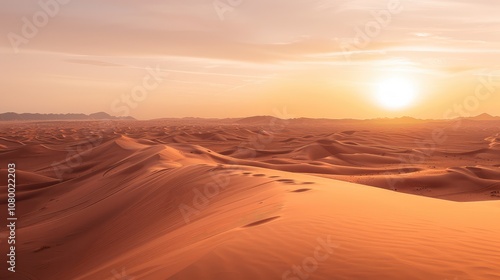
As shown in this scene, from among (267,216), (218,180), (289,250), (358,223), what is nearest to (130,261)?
(267,216)

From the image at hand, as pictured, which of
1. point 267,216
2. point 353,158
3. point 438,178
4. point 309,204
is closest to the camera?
point 267,216

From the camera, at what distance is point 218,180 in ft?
29.6

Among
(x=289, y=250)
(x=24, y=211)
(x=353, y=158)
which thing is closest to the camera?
(x=289, y=250)

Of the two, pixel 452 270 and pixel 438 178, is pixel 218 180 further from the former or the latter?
pixel 438 178

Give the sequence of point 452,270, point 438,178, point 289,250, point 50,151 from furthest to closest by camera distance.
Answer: point 50,151 → point 438,178 → point 289,250 → point 452,270

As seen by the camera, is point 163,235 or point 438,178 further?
point 438,178

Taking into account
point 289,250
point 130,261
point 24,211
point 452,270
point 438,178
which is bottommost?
point 24,211

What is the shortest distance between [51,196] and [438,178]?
12543 millimetres

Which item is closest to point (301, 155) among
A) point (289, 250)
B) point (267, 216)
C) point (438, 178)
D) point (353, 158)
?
point (353, 158)

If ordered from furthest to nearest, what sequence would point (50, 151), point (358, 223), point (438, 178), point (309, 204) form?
point (50, 151) < point (438, 178) < point (309, 204) < point (358, 223)

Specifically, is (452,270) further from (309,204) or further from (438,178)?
(438,178)

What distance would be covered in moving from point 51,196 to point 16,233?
4414mm

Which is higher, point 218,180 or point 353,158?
point 353,158

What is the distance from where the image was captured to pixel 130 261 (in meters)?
4.78
